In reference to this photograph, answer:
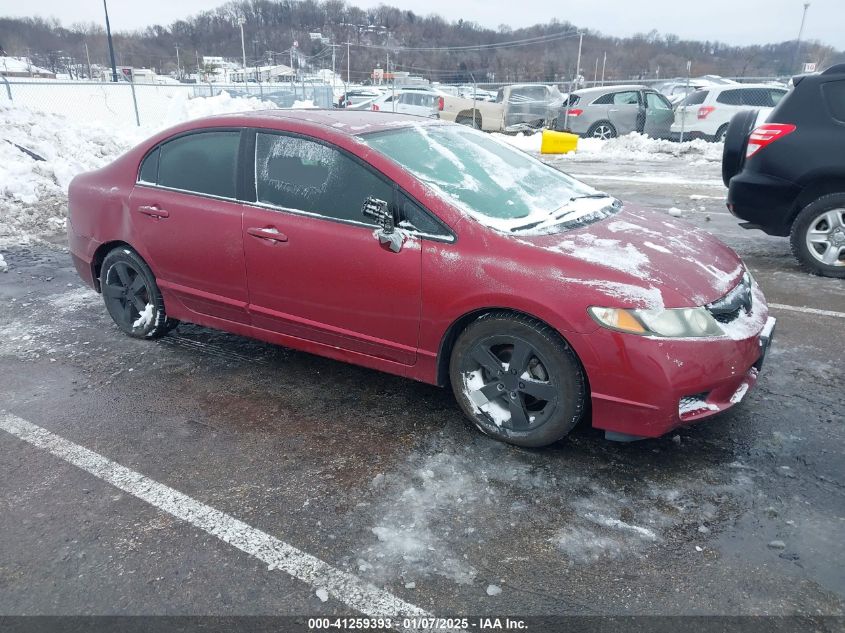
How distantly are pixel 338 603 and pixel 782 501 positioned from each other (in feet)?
6.17

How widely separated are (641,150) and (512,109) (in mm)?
5071

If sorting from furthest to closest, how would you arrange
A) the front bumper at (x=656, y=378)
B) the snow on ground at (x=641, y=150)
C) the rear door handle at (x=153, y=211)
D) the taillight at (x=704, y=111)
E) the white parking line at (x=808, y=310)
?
the taillight at (x=704, y=111) < the snow on ground at (x=641, y=150) < the white parking line at (x=808, y=310) < the rear door handle at (x=153, y=211) < the front bumper at (x=656, y=378)

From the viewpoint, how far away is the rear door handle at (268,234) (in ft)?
11.5

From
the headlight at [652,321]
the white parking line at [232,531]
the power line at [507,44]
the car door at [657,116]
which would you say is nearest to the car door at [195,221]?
the white parking line at [232,531]

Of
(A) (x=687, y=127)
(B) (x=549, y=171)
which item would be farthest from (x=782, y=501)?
(A) (x=687, y=127)

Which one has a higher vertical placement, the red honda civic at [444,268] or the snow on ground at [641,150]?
the red honda civic at [444,268]

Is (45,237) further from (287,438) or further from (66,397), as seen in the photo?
(287,438)

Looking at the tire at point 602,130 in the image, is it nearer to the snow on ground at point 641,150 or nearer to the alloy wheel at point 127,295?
the snow on ground at point 641,150

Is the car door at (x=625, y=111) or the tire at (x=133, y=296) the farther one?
the car door at (x=625, y=111)

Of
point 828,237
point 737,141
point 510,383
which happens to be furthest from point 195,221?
point 828,237

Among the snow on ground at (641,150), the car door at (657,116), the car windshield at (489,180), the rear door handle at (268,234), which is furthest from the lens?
the car door at (657,116)

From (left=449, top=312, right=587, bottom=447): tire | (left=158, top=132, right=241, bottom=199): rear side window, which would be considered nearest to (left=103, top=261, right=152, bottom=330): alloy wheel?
(left=158, top=132, right=241, bottom=199): rear side window

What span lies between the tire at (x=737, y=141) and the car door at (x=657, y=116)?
11508 millimetres

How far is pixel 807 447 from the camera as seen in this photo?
305cm
